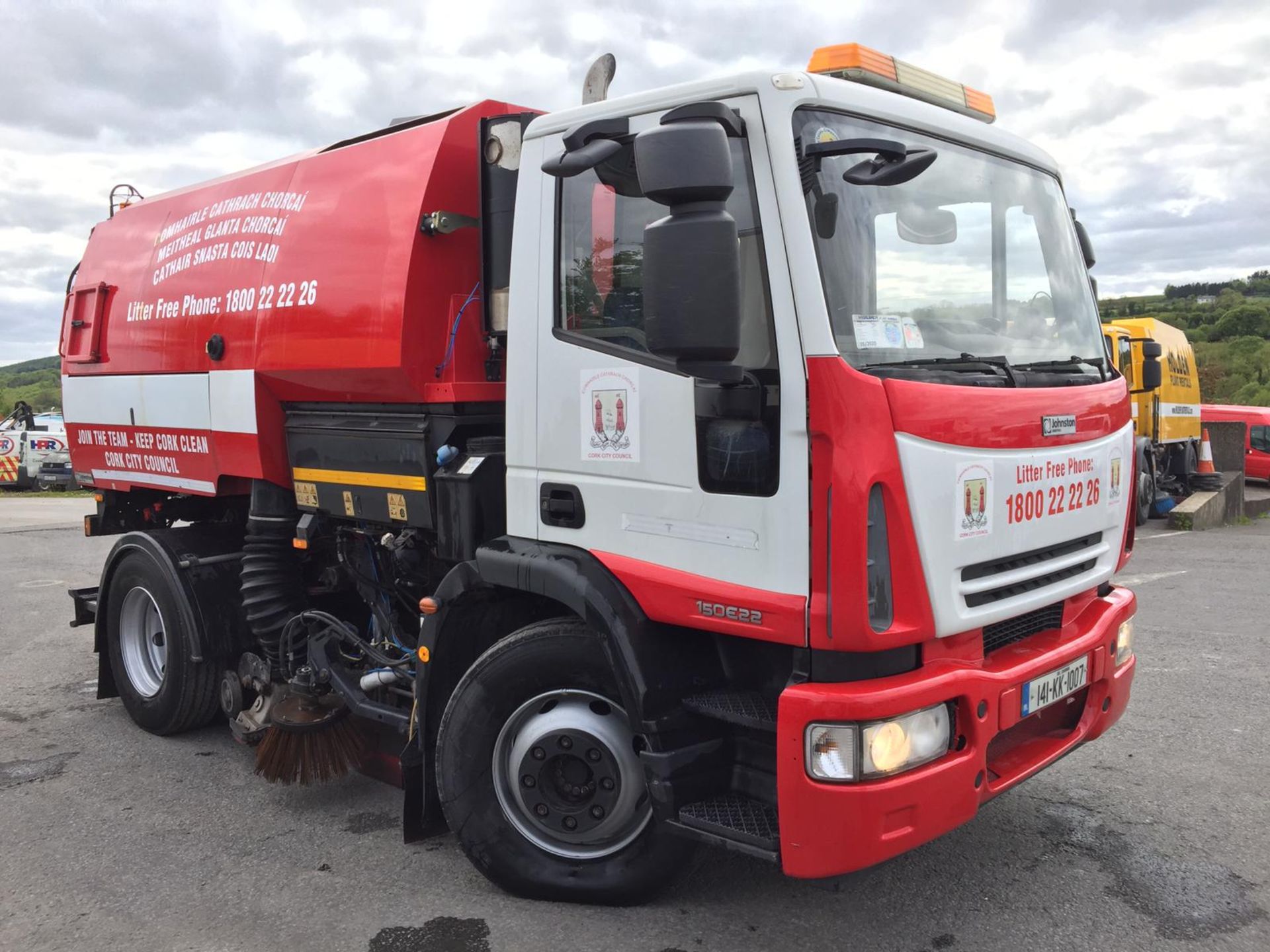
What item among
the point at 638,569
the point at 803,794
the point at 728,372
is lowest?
the point at 803,794

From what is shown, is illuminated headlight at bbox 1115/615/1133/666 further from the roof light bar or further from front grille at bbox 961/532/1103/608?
the roof light bar

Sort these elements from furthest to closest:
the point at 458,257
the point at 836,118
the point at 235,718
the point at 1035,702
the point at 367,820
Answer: the point at 235,718 < the point at 367,820 < the point at 458,257 < the point at 1035,702 < the point at 836,118

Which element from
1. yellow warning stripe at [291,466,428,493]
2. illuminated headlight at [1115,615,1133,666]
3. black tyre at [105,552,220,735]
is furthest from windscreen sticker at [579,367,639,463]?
black tyre at [105,552,220,735]

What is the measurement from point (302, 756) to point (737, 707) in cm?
235

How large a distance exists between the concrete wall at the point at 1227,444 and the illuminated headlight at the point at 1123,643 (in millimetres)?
19244

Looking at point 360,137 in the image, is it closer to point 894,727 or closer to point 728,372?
point 728,372

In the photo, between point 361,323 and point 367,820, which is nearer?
point 361,323

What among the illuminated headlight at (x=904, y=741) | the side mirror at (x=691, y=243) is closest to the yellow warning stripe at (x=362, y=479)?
the side mirror at (x=691, y=243)

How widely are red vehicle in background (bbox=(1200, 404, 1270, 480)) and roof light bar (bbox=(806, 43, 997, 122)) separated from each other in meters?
20.6

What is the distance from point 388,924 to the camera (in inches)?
132

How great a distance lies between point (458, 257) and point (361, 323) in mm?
460

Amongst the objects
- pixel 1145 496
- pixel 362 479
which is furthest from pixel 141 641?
pixel 1145 496

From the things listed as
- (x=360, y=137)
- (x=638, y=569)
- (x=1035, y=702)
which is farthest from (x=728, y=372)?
(x=360, y=137)

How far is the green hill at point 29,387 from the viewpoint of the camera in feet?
97.8
